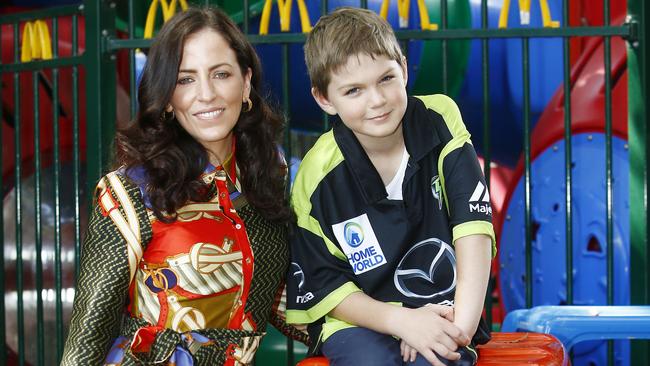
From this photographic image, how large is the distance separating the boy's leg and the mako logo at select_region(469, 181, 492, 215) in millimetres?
286

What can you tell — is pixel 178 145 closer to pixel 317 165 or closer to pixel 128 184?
pixel 128 184

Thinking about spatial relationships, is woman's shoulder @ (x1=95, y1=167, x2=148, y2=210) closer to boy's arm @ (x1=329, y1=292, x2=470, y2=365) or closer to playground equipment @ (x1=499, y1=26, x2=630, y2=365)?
boy's arm @ (x1=329, y1=292, x2=470, y2=365)

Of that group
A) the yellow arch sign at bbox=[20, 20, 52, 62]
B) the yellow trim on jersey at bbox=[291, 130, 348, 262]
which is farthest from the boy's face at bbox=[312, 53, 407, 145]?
the yellow arch sign at bbox=[20, 20, 52, 62]

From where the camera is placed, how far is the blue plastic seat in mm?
1916

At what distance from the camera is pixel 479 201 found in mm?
1827

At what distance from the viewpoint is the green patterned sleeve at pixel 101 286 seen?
1767 mm

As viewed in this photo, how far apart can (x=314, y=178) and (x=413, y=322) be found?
13.8 inches

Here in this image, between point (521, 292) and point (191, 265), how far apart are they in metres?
2.04

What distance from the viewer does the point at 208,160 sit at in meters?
1.90

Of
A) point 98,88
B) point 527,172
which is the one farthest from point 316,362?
point 98,88

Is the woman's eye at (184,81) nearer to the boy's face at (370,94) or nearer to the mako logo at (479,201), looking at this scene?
the boy's face at (370,94)

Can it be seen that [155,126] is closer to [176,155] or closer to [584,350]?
[176,155]

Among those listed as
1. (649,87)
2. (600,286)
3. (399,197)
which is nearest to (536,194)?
(600,286)

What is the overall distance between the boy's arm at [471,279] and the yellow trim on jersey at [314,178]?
24 cm
